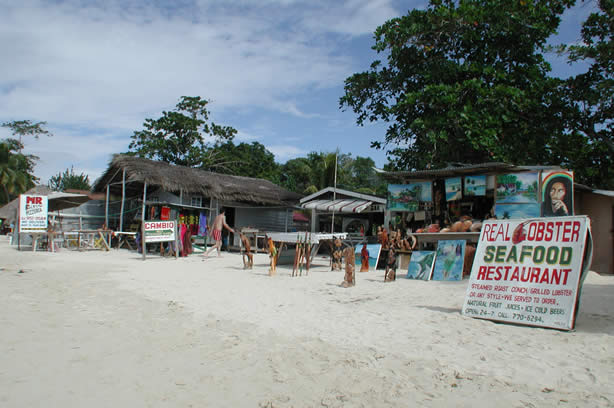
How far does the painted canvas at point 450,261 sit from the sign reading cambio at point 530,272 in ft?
11.1

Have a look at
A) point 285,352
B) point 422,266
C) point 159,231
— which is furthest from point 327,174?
point 285,352

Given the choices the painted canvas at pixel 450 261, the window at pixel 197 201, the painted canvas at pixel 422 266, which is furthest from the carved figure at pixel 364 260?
the window at pixel 197 201

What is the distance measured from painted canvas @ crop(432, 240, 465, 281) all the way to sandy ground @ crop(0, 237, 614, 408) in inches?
79.8

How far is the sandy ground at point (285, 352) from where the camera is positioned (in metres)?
3.30

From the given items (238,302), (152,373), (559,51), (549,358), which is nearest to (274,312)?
(238,302)

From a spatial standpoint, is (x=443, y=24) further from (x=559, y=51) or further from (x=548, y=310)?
(x=548, y=310)

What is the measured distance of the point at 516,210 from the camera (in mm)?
12180

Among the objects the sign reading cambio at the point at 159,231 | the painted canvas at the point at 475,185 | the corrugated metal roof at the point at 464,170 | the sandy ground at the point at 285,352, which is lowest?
the sandy ground at the point at 285,352

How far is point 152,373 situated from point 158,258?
11858 millimetres

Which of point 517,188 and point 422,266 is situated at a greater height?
point 517,188

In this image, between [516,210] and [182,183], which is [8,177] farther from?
[516,210]

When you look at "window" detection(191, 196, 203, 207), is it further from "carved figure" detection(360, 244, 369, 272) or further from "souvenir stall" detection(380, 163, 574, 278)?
"carved figure" detection(360, 244, 369, 272)

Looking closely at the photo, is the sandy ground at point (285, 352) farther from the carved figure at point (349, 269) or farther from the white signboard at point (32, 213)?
the white signboard at point (32, 213)

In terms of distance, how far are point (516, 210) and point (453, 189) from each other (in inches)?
76.4
